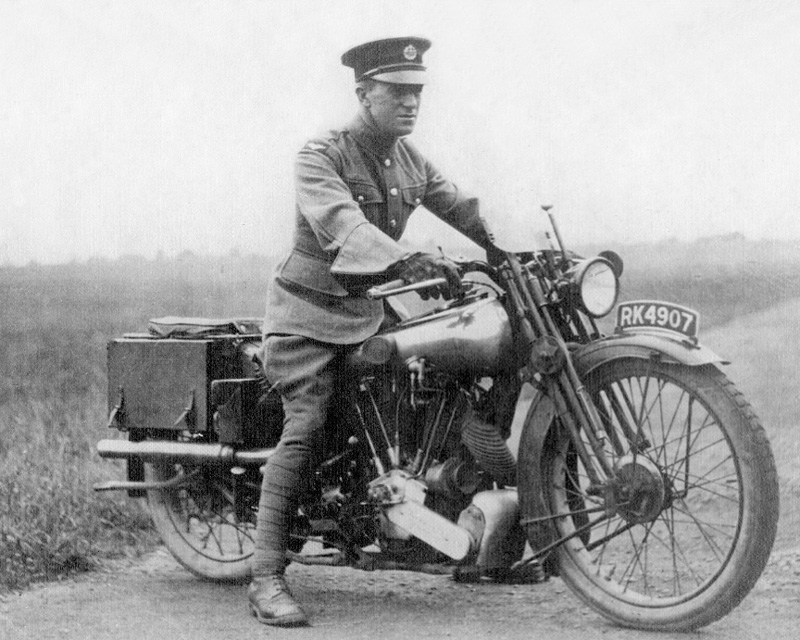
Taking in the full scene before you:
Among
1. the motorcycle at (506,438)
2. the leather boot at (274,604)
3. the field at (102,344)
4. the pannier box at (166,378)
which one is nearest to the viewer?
the motorcycle at (506,438)

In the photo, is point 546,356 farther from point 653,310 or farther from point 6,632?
point 6,632

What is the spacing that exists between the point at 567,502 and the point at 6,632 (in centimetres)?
198

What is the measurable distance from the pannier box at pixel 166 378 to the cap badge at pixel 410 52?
1388 mm

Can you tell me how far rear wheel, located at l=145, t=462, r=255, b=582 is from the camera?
15.6ft

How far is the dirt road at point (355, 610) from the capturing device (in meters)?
3.84

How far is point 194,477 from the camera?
479cm

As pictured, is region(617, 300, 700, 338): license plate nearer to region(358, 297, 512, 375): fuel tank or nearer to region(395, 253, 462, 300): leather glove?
region(358, 297, 512, 375): fuel tank

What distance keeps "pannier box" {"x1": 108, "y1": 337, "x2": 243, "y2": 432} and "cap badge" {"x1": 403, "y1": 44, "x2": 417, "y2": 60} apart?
4.55 ft

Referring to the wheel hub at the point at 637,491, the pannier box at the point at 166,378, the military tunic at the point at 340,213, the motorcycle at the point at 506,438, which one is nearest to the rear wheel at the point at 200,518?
the motorcycle at the point at 506,438

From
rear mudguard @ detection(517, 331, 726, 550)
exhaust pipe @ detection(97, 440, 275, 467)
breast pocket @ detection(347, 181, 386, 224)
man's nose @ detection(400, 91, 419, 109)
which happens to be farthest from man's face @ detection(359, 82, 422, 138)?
exhaust pipe @ detection(97, 440, 275, 467)

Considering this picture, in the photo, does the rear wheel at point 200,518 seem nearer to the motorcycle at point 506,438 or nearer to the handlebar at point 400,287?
the motorcycle at point 506,438

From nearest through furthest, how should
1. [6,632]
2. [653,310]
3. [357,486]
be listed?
[653,310], [6,632], [357,486]

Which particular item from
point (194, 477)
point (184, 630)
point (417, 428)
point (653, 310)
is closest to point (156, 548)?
point (194, 477)

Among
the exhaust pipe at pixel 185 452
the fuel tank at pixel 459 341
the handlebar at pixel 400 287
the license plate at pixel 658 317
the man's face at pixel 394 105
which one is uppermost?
the man's face at pixel 394 105
